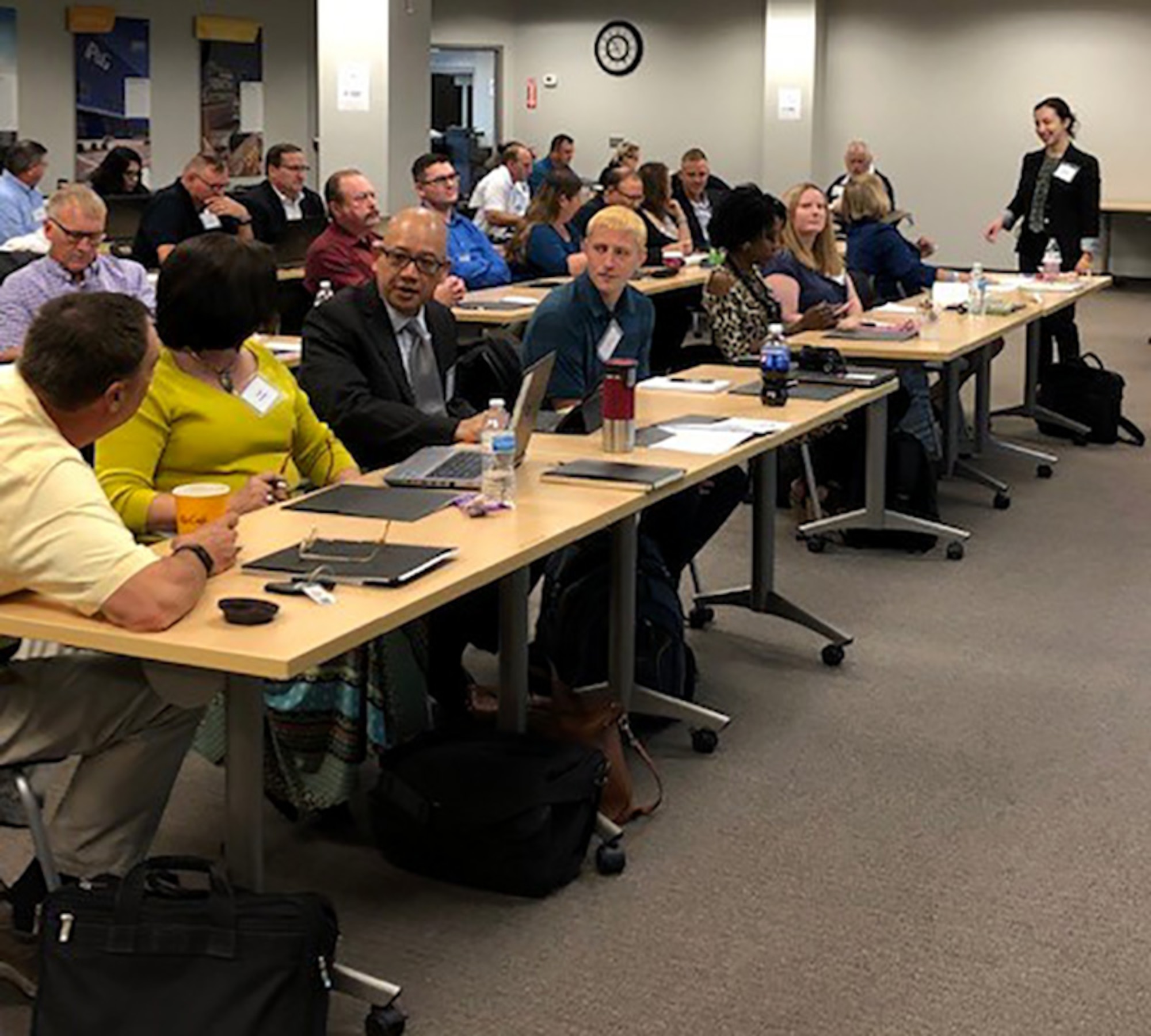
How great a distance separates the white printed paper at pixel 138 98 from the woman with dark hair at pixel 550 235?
234 inches

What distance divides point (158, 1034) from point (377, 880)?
95cm

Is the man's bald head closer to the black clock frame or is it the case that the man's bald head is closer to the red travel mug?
the red travel mug

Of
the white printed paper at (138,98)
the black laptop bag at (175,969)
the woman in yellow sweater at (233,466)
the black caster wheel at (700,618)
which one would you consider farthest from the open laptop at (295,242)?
the black laptop bag at (175,969)

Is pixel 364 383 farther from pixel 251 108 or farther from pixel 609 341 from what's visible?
pixel 251 108

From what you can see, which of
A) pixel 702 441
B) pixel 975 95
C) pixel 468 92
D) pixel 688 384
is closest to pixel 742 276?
pixel 688 384

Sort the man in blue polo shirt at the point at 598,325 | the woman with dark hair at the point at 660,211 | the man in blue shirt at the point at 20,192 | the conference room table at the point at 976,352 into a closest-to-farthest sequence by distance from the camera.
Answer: the man in blue polo shirt at the point at 598,325
the conference room table at the point at 976,352
the man in blue shirt at the point at 20,192
the woman with dark hair at the point at 660,211

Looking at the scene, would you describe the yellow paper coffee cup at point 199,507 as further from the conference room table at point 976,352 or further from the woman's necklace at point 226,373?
the conference room table at point 976,352

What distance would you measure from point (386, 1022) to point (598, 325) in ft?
8.49

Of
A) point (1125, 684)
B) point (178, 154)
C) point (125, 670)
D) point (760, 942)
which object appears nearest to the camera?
point (125, 670)

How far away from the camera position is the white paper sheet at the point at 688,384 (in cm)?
507

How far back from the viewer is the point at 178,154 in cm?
1432

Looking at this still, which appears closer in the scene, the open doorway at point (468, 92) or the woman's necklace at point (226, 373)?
the woman's necklace at point (226, 373)

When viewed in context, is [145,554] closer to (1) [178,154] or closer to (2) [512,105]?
(1) [178,154]

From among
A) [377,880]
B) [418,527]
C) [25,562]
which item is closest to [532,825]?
[377,880]
